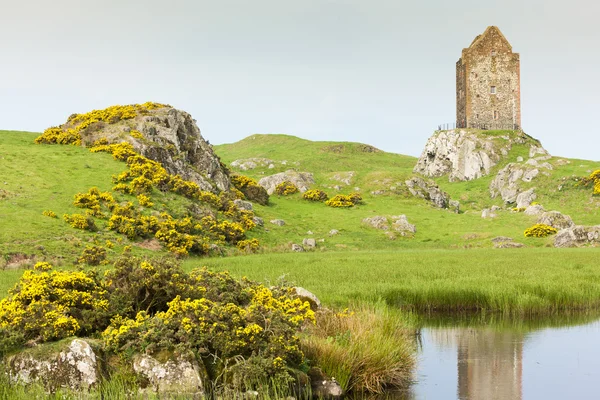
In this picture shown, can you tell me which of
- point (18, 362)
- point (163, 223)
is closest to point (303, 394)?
point (18, 362)

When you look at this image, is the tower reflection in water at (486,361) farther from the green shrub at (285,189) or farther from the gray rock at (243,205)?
the green shrub at (285,189)

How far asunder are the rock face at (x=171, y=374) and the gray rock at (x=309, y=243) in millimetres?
45077

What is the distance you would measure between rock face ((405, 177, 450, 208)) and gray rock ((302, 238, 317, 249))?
3293cm

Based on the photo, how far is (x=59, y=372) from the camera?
14133mm

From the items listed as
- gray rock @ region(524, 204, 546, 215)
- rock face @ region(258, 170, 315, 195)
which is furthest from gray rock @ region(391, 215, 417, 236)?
rock face @ region(258, 170, 315, 195)

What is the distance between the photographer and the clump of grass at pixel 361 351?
1645 cm

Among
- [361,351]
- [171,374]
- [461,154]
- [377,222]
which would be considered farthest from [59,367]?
[461,154]

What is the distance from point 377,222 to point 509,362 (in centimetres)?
5046

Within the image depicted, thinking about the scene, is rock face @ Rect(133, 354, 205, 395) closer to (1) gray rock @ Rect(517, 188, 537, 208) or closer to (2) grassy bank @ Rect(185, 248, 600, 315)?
(2) grassy bank @ Rect(185, 248, 600, 315)

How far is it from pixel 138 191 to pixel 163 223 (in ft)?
24.3

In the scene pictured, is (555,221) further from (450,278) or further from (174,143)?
(174,143)

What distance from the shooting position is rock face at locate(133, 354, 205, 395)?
14203mm

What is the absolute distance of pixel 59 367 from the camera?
46.5ft

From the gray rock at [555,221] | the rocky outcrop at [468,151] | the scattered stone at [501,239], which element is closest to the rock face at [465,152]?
the rocky outcrop at [468,151]
